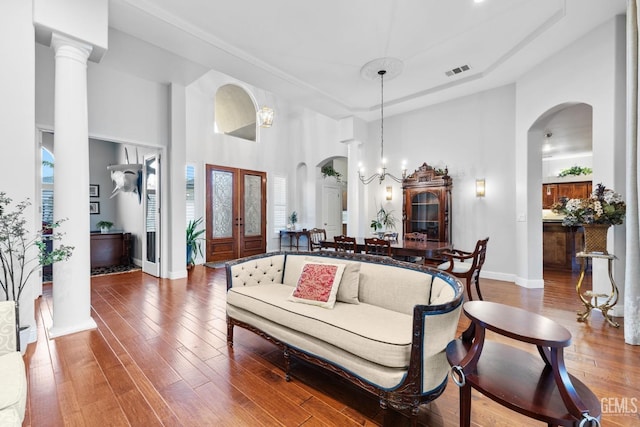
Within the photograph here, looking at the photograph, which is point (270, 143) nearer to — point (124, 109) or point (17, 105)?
point (124, 109)

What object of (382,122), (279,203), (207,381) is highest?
(382,122)

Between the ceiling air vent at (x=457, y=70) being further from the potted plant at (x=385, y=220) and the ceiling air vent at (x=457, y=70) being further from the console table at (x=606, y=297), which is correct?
the console table at (x=606, y=297)

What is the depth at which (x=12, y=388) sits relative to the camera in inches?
51.0

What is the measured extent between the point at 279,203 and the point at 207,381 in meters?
6.45

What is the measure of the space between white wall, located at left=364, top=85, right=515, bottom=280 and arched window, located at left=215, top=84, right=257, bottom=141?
3.92 metres

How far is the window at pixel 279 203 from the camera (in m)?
8.27

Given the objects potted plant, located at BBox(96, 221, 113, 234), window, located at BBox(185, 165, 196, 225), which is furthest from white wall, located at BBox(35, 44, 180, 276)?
potted plant, located at BBox(96, 221, 113, 234)

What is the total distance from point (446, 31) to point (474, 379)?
12.6ft

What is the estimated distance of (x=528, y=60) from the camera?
13.9ft

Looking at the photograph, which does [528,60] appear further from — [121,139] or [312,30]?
[121,139]

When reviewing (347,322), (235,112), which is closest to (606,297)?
(347,322)

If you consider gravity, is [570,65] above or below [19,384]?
above

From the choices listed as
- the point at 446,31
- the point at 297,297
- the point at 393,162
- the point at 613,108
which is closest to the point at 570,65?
the point at 613,108

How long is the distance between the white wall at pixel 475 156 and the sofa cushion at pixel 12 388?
5937mm
